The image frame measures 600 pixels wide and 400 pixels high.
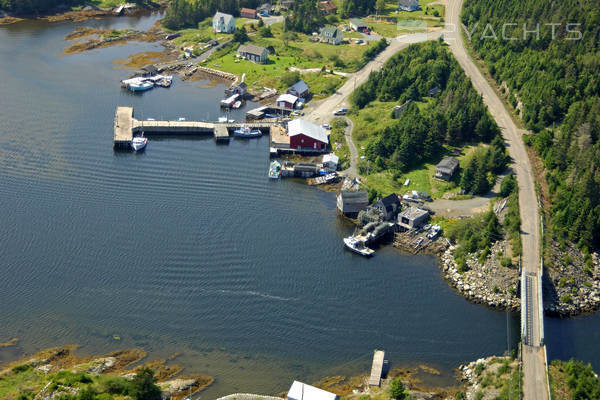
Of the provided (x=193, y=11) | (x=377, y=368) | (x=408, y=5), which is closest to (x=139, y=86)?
(x=193, y=11)

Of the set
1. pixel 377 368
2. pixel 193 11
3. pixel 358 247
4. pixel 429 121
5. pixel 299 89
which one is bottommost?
pixel 377 368

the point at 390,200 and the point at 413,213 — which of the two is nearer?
the point at 413,213

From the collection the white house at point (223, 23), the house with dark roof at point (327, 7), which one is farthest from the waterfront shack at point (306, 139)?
the house with dark roof at point (327, 7)

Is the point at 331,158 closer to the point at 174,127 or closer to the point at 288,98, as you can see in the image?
the point at 288,98

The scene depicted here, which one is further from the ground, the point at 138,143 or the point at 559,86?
the point at 559,86

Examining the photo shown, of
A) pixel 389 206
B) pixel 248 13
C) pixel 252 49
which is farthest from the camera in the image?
pixel 248 13

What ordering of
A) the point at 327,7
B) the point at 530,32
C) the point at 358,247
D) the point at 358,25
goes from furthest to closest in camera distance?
the point at 327,7, the point at 358,25, the point at 530,32, the point at 358,247

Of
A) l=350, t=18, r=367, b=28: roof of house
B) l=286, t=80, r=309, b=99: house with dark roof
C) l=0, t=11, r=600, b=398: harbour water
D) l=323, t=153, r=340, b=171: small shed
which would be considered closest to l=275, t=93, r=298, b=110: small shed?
l=286, t=80, r=309, b=99: house with dark roof

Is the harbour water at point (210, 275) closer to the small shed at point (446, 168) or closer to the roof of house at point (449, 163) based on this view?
the small shed at point (446, 168)
